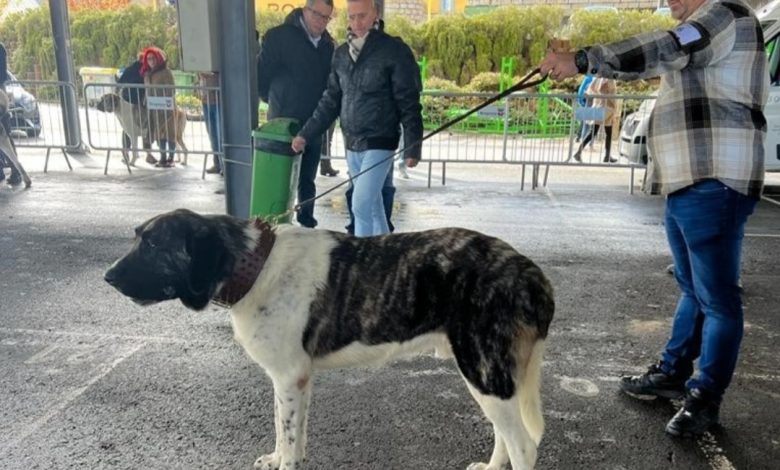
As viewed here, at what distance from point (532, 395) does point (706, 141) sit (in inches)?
56.8

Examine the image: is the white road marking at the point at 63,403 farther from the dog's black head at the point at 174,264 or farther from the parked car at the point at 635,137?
the parked car at the point at 635,137

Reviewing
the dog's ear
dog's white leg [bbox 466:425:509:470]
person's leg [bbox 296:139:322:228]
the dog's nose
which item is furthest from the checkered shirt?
person's leg [bbox 296:139:322:228]

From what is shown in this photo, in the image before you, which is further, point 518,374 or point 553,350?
point 553,350

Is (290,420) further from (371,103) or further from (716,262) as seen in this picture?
Answer: (371,103)

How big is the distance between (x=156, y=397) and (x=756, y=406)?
11.2ft

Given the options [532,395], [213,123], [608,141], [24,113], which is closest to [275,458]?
[532,395]

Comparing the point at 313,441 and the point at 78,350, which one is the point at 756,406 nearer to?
the point at 313,441

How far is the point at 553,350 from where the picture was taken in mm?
4449

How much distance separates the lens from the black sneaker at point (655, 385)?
3.78 meters

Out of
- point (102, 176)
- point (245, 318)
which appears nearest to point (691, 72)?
point (245, 318)

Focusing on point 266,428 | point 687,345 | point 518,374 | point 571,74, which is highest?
point 571,74

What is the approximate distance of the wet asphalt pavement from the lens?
3.26 metres

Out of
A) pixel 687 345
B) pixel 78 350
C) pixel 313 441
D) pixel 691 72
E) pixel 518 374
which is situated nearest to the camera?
pixel 518 374

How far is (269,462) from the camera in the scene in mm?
3117
